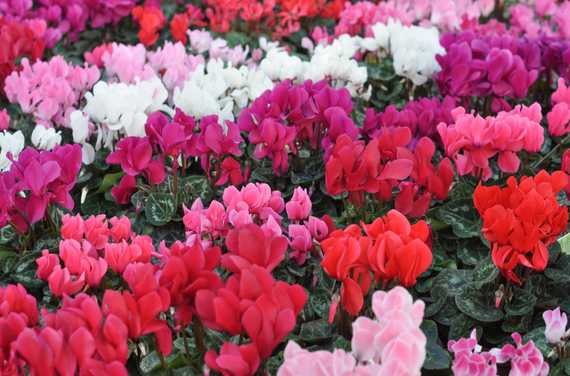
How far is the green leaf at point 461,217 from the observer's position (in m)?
2.26

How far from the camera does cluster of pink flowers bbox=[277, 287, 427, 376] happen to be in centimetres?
122

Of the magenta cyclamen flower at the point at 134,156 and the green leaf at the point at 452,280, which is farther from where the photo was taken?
the magenta cyclamen flower at the point at 134,156

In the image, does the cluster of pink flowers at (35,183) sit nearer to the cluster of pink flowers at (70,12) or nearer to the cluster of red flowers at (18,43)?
the cluster of red flowers at (18,43)

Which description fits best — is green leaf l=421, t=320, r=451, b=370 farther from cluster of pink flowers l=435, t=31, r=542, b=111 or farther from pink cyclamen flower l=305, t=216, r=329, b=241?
cluster of pink flowers l=435, t=31, r=542, b=111

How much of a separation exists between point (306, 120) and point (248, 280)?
1168 mm

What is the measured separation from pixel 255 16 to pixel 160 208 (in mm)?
2300

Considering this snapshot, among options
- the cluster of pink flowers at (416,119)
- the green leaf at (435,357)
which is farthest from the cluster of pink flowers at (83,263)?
the cluster of pink flowers at (416,119)

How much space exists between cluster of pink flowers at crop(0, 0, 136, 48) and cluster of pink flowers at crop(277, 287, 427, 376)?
312 centimetres

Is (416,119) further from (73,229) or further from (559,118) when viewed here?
(73,229)

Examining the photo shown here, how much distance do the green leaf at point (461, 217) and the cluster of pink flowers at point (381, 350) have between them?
0.95 meters

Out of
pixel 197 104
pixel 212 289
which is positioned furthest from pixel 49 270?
pixel 197 104

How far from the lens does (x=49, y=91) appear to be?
2.83m

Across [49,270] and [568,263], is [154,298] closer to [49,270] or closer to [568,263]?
[49,270]

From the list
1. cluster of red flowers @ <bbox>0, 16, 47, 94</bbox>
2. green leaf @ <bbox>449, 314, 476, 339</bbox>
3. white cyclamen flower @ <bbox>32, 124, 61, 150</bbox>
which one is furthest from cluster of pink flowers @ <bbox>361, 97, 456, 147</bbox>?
cluster of red flowers @ <bbox>0, 16, 47, 94</bbox>
